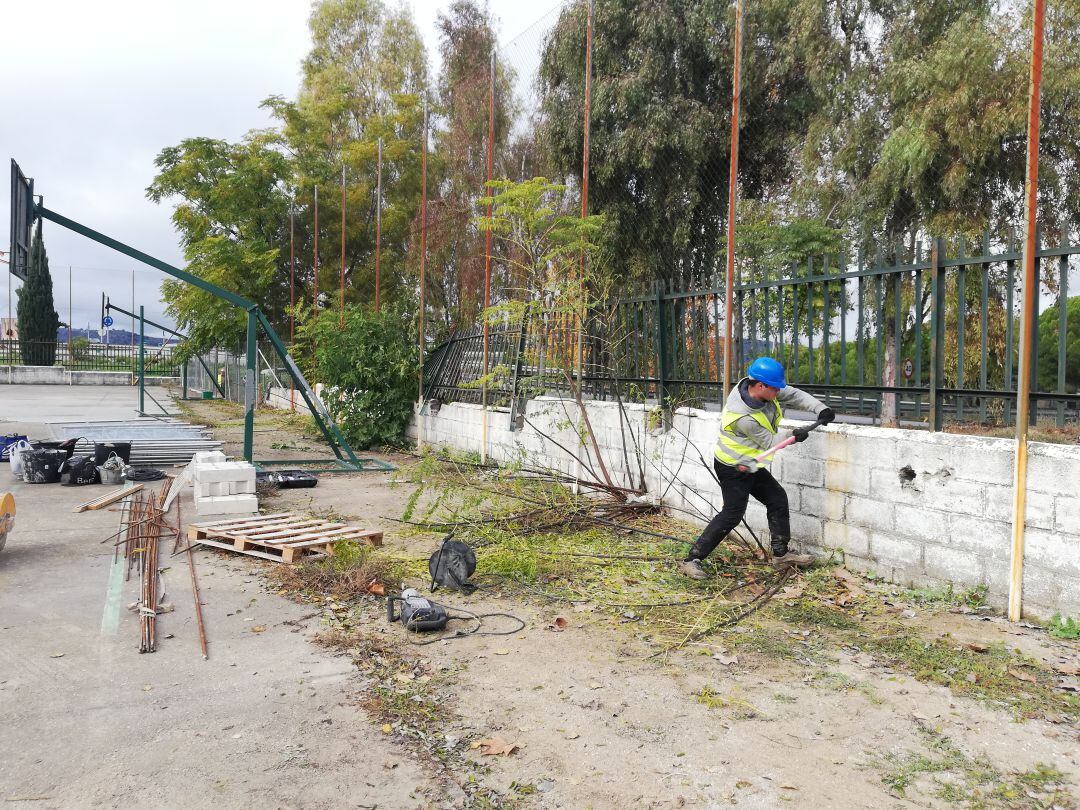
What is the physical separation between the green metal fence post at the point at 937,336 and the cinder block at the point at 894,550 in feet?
2.49

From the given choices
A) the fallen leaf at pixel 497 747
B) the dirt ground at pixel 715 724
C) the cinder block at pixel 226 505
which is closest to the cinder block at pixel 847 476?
the dirt ground at pixel 715 724

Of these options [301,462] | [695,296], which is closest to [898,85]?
[695,296]

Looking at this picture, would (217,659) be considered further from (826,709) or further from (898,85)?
(898,85)

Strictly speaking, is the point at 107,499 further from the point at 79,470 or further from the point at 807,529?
the point at 807,529

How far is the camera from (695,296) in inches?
282

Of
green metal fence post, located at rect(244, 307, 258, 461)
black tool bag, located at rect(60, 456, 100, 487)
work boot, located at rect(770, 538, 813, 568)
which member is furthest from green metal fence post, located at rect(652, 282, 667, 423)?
black tool bag, located at rect(60, 456, 100, 487)

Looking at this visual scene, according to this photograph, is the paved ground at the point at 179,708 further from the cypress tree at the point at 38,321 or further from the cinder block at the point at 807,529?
the cypress tree at the point at 38,321

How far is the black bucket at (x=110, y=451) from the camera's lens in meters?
10.4

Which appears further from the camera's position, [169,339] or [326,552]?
[169,339]

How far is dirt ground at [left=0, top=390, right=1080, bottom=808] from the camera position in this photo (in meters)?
2.87

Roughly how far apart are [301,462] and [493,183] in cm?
509

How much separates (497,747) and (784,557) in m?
3.24

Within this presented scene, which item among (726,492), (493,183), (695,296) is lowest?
(726,492)

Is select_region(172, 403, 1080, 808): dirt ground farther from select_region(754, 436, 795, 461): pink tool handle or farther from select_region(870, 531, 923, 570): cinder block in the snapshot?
select_region(754, 436, 795, 461): pink tool handle
